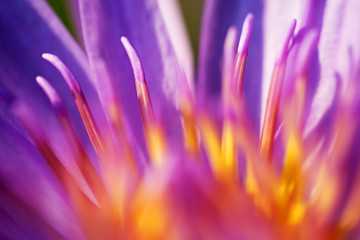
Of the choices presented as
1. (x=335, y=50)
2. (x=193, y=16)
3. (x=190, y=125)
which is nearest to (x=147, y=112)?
(x=190, y=125)

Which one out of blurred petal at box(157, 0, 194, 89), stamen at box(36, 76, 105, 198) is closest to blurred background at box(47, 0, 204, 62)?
blurred petal at box(157, 0, 194, 89)

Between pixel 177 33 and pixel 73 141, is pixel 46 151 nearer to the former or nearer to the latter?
pixel 73 141

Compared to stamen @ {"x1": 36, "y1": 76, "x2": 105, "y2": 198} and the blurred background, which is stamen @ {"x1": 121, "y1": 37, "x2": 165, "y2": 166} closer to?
Result: stamen @ {"x1": 36, "y1": 76, "x2": 105, "y2": 198}

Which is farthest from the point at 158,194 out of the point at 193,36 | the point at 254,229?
the point at 193,36

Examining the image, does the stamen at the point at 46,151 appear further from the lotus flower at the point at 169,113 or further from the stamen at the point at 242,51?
the stamen at the point at 242,51

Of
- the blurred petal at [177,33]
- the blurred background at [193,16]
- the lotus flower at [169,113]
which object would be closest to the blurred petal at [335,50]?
the lotus flower at [169,113]
